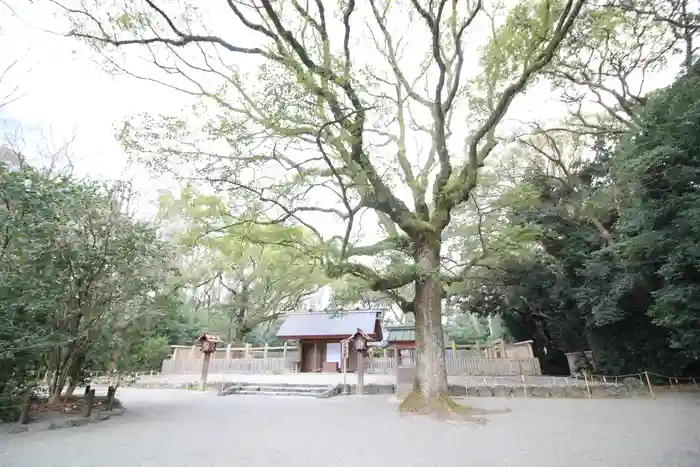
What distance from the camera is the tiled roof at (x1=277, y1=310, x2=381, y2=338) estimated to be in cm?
1853

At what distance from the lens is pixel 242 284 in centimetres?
2253

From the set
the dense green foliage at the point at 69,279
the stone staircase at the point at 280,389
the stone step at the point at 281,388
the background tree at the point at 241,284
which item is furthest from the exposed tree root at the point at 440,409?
the background tree at the point at 241,284

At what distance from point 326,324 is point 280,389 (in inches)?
288

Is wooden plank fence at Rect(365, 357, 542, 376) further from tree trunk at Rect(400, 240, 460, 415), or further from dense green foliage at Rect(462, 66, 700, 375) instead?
tree trunk at Rect(400, 240, 460, 415)

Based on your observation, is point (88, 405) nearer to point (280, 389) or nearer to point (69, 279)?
point (69, 279)

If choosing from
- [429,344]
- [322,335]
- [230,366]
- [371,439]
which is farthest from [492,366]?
[230,366]

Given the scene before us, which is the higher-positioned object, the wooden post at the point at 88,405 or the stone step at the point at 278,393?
the wooden post at the point at 88,405

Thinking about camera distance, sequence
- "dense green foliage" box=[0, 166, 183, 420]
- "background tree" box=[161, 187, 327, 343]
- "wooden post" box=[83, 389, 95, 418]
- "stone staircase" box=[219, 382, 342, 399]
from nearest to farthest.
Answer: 1. "dense green foliage" box=[0, 166, 183, 420]
2. "wooden post" box=[83, 389, 95, 418]
3. "stone staircase" box=[219, 382, 342, 399]
4. "background tree" box=[161, 187, 327, 343]

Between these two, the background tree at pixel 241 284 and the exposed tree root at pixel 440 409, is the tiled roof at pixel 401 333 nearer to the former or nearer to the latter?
the background tree at pixel 241 284

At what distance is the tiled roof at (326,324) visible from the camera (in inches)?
730

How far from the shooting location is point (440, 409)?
681cm

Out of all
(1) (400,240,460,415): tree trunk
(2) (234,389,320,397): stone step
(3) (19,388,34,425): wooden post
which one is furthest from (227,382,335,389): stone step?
(3) (19,388,34,425): wooden post

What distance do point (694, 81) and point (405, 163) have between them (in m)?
5.64

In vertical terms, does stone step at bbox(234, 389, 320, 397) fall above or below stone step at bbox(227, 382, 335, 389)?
below
